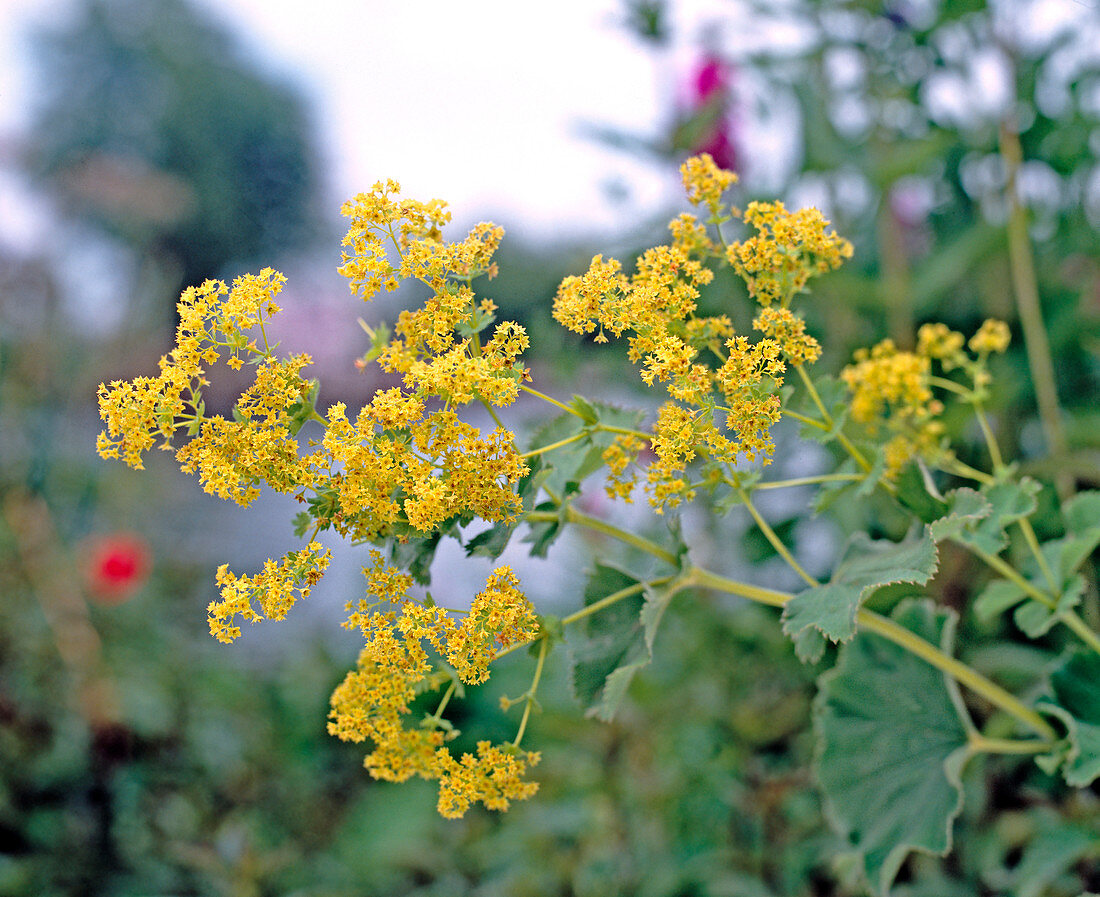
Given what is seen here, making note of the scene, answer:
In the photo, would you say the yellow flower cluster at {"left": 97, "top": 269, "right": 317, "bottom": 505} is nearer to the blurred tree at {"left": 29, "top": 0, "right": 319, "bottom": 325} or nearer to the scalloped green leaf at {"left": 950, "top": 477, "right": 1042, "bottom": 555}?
the scalloped green leaf at {"left": 950, "top": 477, "right": 1042, "bottom": 555}

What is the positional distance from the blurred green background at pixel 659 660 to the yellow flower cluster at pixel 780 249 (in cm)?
18

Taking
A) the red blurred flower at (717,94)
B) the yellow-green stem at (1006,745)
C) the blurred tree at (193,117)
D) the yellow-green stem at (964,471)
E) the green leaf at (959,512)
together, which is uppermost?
the blurred tree at (193,117)

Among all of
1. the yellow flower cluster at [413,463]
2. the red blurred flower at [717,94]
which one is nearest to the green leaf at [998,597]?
the yellow flower cluster at [413,463]

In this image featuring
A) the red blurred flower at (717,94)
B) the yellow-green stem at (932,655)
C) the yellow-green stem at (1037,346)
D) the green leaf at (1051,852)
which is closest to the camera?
the yellow-green stem at (932,655)

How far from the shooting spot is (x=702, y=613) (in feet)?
3.06

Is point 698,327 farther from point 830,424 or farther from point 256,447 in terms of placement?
point 256,447

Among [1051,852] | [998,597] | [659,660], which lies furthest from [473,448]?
[659,660]

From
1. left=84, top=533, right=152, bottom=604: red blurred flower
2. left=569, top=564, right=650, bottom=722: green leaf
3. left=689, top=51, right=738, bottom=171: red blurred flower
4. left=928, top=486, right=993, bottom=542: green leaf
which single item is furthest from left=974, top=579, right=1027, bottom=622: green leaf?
left=84, top=533, right=152, bottom=604: red blurred flower

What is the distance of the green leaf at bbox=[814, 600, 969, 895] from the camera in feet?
1.76

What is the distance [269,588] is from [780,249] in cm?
A: 29

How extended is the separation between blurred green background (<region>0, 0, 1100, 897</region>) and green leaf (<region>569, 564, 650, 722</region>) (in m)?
0.18

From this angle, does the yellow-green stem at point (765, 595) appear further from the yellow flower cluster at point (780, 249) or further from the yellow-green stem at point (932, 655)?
the yellow flower cluster at point (780, 249)

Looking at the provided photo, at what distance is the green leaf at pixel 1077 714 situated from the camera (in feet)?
1.51

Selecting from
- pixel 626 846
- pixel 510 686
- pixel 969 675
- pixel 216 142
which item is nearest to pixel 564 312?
pixel 969 675
